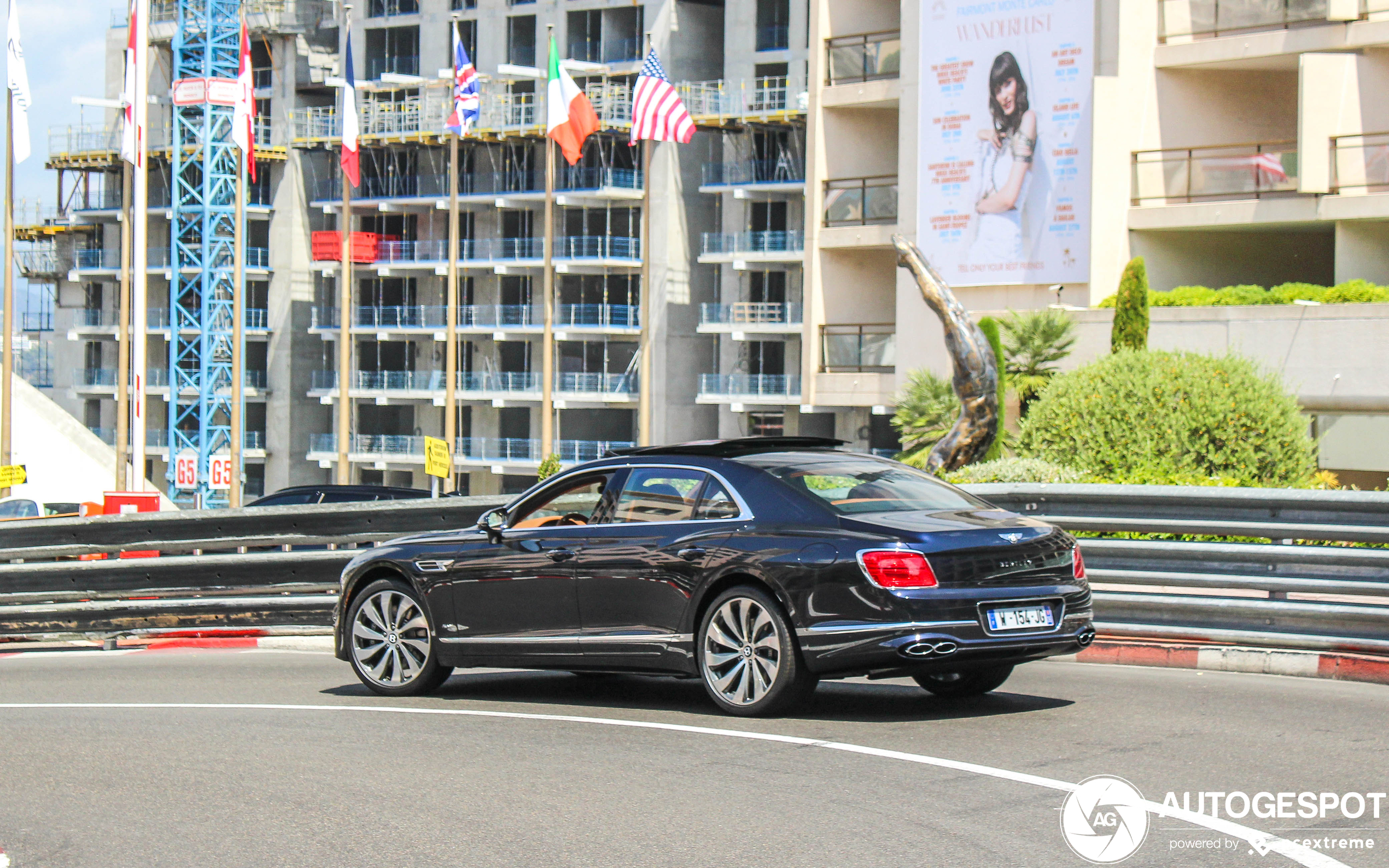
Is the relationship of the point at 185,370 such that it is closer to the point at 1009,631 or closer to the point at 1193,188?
the point at 1193,188

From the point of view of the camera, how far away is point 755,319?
6169 cm

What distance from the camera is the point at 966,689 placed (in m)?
9.94

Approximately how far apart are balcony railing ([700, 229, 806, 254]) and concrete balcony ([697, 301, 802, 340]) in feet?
6.49

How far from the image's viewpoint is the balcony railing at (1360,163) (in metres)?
34.0

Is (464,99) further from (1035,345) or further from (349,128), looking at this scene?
(1035,345)

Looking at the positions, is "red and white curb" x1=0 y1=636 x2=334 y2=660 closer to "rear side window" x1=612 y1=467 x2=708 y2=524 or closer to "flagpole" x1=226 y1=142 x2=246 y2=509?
"rear side window" x1=612 y1=467 x2=708 y2=524

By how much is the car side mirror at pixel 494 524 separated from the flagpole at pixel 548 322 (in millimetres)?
48641

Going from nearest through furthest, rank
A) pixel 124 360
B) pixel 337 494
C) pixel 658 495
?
pixel 658 495 < pixel 337 494 < pixel 124 360

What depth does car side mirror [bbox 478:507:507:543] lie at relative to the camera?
1047cm

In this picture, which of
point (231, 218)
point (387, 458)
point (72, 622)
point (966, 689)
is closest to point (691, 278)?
point (387, 458)

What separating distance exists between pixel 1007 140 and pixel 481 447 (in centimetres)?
3334

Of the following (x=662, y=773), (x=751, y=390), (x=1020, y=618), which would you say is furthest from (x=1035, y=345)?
(x=751, y=390)

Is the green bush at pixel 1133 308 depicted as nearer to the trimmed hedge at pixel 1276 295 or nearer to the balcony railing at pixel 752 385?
the trimmed hedge at pixel 1276 295

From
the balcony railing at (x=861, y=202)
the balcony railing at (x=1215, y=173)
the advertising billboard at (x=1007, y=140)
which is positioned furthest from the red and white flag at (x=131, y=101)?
the balcony railing at (x=1215, y=173)
